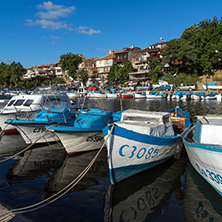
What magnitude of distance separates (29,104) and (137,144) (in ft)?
38.4

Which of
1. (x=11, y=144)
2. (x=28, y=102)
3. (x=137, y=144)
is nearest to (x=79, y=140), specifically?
(x=137, y=144)

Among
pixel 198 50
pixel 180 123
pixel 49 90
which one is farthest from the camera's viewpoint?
pixel 198 50

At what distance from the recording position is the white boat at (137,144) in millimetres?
7801

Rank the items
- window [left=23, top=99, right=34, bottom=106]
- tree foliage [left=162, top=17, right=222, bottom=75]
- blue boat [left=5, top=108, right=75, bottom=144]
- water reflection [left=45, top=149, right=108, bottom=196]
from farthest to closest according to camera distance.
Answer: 1. tree foliage [left=162, top=17, right=222, bottom=75]
2. window [left=23, top=99, right=34, bottom=106]
3. blue boat [left=5, top=108, right=75, bottom=144]
4. water reflection [left=45, top=149, right=108, bottom=196]

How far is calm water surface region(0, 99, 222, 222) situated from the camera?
21.6 ft

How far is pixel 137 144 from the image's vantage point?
817cm

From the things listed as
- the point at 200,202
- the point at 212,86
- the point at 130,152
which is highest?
the point at 212,86

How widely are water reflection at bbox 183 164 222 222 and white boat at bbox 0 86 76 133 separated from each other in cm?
1178

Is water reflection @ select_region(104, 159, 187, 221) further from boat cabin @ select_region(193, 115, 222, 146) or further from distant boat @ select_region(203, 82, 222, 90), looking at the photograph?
distant boat @ select_region(203, 82, 222, 90)

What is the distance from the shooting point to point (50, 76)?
112 m

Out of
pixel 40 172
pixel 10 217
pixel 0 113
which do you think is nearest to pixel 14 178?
pixel 40 172

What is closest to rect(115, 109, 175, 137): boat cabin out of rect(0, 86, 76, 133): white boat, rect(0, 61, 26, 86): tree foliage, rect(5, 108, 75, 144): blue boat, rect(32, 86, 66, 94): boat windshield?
rect(5, 108, 75, 144): blue boat

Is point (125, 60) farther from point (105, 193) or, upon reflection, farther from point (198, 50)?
point (105, 193)

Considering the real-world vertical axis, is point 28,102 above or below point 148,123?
above
